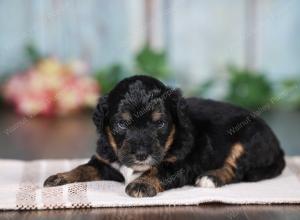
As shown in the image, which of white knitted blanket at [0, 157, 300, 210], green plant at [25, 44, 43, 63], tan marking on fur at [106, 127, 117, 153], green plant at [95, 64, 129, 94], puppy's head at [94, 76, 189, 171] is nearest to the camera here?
white knitted blanket at [0, 157, 300, 210]

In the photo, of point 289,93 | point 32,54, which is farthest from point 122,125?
point 289,93

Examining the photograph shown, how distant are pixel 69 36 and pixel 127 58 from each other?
0.72 metres

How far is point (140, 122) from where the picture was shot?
3.92m

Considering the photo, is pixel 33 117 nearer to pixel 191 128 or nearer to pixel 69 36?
pixel 69 36

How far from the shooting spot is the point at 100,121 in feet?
13.5

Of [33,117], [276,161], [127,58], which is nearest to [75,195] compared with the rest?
[276,161]

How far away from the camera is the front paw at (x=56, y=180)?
4059 mm

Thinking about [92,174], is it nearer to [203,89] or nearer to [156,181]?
[156,181]

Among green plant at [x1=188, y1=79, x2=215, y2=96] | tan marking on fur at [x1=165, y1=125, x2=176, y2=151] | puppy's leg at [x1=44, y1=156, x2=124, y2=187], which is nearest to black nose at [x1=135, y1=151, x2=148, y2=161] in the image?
tan marking on fur at [x1=165, y1=125, x2=176, y2=151]

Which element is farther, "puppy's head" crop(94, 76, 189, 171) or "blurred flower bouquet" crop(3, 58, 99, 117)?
"blurred flower bouquet" crop(3, 58, 99, 117)

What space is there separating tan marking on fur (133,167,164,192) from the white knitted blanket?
0.05 meters

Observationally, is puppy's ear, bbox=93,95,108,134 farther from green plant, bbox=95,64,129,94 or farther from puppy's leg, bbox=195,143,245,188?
green plant, bbox=95,64,129,94

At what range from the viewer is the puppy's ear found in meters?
4.11

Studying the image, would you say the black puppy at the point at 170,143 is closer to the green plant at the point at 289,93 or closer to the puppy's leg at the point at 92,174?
the puppy's leg at the point at 92,174
